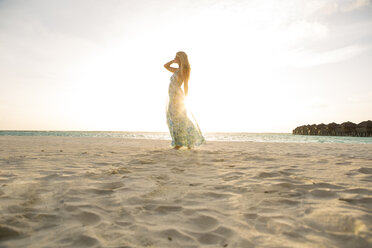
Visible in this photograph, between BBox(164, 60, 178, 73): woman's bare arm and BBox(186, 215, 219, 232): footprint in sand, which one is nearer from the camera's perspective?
BBox(186, 215, 219, 232): footprint in sand

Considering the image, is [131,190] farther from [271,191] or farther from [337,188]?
[337,188]

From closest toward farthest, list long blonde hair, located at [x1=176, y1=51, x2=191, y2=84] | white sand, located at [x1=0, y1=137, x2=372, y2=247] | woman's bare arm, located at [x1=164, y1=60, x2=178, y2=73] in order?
white sand, located at [x1=0, y1=137, x2=372, y2=247]
long blonde hair, located at [x1=176, y1=51, x2=191, y2=84]
woman's bare arm, located at [x1=164, y1=60, x2=178, y2=73]

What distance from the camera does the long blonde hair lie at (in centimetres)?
627

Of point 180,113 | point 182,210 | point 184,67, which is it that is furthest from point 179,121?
point 182,210

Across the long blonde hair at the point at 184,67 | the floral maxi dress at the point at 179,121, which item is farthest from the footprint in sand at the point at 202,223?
the long blonde hair at the point at 184,67

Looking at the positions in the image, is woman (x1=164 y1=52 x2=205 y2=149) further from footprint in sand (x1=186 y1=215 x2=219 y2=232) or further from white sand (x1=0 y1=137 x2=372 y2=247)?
footprint in sand (x1=186 y1=215 x2=219 y2=232)

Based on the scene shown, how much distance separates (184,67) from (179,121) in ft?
5.27

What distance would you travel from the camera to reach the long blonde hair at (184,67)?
20.6ft

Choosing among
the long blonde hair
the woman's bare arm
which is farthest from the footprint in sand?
the woman's bare arm

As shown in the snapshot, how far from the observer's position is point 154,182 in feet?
8.74

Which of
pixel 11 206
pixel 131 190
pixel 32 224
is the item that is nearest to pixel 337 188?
pixel 131 190

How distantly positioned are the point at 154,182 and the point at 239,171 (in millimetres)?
1441

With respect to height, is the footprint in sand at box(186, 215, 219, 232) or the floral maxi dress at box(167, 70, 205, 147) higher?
the floral maxi dress at box(167, 70, 205, 147)

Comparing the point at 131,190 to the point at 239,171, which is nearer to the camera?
the point at 131,190
